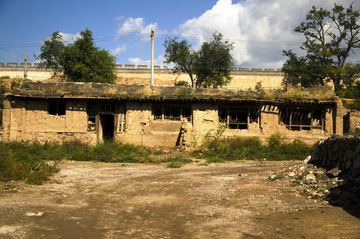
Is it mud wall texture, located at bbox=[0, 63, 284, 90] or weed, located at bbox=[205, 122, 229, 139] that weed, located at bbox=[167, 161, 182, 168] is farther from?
mud wall texture, located at bbox=[0, 63, 284, 90]

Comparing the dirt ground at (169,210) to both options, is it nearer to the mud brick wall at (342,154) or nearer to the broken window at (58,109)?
the mud brick wall at (342,154)

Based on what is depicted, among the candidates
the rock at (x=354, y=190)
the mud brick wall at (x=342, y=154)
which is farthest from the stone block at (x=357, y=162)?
the rock at (x=354, y=190)

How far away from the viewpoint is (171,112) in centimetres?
1711

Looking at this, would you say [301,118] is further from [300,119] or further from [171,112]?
[171,112]

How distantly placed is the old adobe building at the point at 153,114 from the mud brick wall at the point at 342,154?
324 inches

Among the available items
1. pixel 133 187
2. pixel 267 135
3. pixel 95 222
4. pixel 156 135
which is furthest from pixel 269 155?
pixel 95 222

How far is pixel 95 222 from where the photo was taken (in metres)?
5.19

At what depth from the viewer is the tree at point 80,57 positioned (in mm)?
30844

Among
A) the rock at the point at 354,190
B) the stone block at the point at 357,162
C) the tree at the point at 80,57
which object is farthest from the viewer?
the tree at the point at 80,57

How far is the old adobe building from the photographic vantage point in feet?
53.0

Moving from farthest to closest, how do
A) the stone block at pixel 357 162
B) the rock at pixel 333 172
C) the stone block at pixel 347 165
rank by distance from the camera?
the rock at pixel 333 172 < the stone block at pixel 347 165 < the stone block at pixel 357 162

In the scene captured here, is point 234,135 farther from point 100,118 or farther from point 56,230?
point 56,230

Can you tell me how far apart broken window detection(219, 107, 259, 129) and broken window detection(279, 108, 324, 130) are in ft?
5.69

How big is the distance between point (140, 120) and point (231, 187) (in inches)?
381
